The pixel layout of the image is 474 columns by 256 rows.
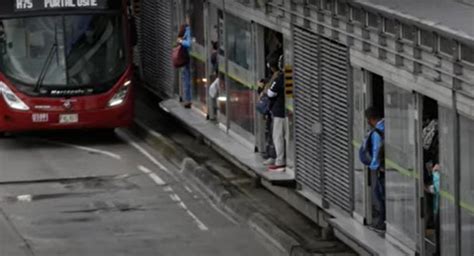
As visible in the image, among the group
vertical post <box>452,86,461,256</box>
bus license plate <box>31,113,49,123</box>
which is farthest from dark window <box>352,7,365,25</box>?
bus license plate <box>31,113,49,123</box>

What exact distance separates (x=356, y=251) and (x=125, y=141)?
411 inches

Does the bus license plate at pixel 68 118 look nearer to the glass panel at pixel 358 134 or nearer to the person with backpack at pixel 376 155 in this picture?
the glass panel at pixel 358 134

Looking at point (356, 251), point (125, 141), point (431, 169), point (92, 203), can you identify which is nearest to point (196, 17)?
point (125, 141)

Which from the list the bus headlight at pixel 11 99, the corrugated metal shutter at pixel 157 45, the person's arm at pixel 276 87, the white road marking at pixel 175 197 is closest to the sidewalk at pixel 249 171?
the corrugated metal shutter at pixel 157 45

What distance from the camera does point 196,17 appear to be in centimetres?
2898

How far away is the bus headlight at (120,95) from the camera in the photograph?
28.4m

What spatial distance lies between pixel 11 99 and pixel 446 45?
1314cm

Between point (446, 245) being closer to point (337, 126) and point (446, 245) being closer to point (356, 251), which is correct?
point (356, 251)

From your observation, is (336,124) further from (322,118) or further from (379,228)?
(379,228)

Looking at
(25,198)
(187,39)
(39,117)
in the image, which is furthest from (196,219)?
(187,39)

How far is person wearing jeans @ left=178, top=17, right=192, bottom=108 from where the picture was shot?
29.0m

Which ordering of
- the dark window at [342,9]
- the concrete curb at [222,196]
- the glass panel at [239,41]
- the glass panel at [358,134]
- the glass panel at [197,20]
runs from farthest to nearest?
the glass panel at [197,20] < the glass panel at [239,41] < the concrete curb at [222,196] < the dark window at [342,9] < the glass panel at [358,134]

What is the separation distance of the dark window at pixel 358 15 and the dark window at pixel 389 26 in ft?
2.75

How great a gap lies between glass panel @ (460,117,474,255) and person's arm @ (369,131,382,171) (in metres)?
2.63
